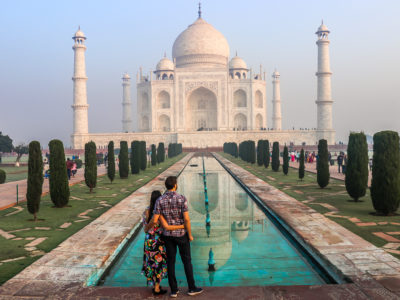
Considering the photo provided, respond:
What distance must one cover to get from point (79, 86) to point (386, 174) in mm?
33606

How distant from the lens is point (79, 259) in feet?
13.5

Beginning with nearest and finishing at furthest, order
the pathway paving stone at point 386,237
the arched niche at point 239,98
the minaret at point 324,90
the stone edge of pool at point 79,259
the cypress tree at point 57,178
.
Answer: the stone edge of pool at point 79,259 < the pathway paving stone at point 386,237 < the cypress tree at point 57,178 < the minaret at point 324,90 < the arched niche at point 239,98

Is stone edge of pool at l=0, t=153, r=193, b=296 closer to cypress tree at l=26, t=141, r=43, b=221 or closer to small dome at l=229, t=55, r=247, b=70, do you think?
cypress tree at l=26, t=141, r=43, b=221

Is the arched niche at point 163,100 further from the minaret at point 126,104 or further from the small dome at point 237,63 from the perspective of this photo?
the small dome at point 237,63

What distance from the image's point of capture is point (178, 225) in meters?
3.08

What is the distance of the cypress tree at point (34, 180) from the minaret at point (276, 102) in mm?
41046

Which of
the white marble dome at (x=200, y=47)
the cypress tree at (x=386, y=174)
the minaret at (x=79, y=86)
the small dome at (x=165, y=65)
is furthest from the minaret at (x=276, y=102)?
the cypress tree at (x=386, y=174)

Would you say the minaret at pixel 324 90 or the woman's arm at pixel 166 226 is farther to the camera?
the minaret at pixel 324 90

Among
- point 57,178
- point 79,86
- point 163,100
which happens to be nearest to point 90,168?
point 57,178

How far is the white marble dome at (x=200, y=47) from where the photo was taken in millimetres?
45438

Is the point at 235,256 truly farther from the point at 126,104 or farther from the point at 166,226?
the point at 126,104

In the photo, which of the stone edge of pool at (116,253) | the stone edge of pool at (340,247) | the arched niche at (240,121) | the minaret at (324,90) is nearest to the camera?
the stone edge of pool at (116,253)

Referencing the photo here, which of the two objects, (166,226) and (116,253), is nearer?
(166,226)

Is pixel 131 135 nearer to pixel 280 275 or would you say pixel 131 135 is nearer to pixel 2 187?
pixel 2 187
